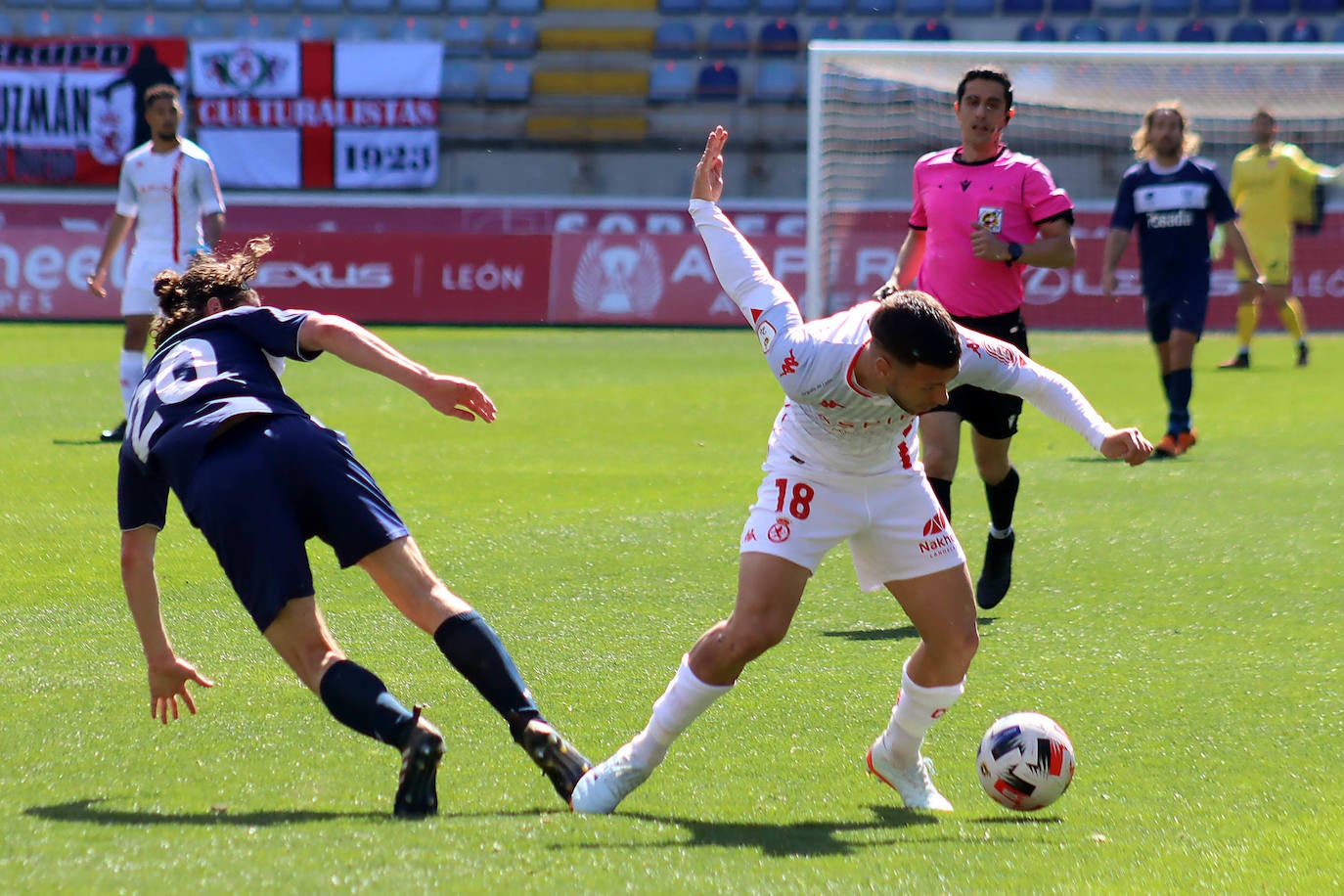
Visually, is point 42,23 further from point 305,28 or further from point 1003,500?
point 1003,500

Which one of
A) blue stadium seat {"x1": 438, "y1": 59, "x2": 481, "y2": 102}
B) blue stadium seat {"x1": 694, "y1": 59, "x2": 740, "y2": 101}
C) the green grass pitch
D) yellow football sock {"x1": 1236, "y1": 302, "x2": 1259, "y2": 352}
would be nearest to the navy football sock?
the green grass pitch

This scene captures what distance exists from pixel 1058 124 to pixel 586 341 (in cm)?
830

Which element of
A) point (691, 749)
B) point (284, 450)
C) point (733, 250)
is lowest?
point (691, 749)

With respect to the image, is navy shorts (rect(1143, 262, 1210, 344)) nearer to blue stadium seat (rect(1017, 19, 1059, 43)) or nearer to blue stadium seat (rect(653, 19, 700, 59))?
blue stadium seat (rect(1017, 19, 1059, 43))

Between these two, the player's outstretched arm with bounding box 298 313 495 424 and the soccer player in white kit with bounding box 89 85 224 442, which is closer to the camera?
the player's outstretched arm with bounding box 298 313 495 424

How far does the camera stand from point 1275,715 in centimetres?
486

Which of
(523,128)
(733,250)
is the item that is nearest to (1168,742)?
(733,250)

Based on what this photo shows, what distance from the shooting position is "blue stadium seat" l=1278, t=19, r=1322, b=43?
28703 mm

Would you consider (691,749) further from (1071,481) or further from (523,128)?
(523,128)

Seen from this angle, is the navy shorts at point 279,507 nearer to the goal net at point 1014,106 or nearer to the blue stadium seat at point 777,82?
the goal net at point 1014,106

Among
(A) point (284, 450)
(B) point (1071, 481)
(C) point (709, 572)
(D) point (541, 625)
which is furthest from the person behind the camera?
(B) point (1071, 481)

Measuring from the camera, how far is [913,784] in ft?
13.4

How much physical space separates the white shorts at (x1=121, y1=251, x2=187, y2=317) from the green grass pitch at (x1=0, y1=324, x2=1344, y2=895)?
1.12 m

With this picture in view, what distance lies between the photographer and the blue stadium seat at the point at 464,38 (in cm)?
3080
